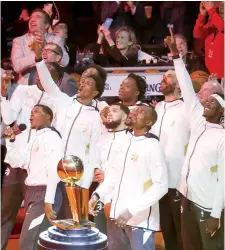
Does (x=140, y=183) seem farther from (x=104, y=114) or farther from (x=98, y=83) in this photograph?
(x=98, y=83)

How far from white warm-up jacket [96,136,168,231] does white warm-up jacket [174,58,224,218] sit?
0.31 metres

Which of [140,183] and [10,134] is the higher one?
[10,134]

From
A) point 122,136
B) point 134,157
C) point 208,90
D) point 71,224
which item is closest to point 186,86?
point 208,90

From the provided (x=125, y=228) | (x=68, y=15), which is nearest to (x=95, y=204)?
(x=125, y=228)

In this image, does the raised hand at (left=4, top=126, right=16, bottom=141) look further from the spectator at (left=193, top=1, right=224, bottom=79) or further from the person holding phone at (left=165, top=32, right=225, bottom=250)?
the spectator at (left=193, top=1, right=224, bottom=79)

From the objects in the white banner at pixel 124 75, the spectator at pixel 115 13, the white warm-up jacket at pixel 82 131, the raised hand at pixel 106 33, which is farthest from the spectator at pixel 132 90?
the spectator at pixel 115 13

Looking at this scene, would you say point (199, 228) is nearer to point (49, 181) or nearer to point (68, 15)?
point (49, 181)

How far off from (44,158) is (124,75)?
159 centimetres

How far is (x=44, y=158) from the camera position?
21.0 ft

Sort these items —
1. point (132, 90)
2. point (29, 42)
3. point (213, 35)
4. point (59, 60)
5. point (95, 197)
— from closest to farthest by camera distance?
1. point (95, 197)
2. point (132, 90)
3. point (59, 60)
4. point (29, 42)
5. point (213, 35)

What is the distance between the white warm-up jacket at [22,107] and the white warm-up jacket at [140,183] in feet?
4.03

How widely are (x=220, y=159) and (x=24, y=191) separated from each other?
177 cm

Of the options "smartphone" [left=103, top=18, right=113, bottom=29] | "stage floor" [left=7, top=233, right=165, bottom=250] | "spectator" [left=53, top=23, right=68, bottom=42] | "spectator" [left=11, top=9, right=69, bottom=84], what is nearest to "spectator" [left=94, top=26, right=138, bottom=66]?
"smartphone" [left=103, top=18, right=113, bottom=29]

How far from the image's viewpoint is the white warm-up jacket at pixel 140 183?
18.2ft
